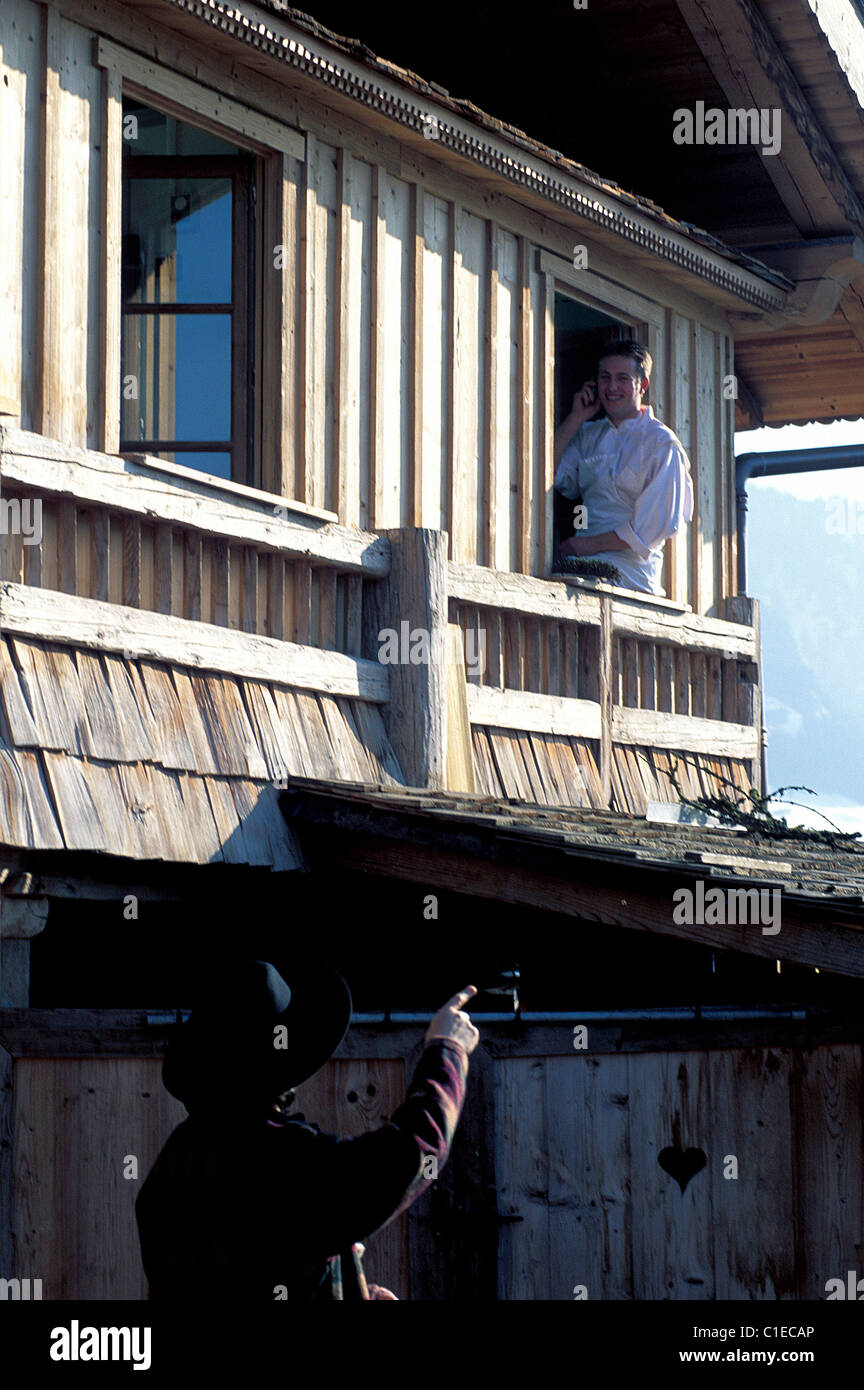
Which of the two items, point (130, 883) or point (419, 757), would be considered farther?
point (419, 757)

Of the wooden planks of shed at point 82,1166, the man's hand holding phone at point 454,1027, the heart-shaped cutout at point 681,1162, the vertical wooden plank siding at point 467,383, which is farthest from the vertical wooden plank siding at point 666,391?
the man's hand holding phone at point 454,1027

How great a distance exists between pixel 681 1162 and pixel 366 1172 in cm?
262

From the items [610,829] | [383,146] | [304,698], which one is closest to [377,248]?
[383,146]

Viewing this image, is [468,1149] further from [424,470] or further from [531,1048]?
[424,470]

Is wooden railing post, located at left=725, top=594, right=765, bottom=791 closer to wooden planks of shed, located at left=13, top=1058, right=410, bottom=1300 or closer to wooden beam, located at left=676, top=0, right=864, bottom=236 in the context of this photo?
wooden beam, located at left=676, top=0, right=864, bottom=236

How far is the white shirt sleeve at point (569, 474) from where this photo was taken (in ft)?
35.2

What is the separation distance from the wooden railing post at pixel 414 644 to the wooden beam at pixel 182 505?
0.37 feet

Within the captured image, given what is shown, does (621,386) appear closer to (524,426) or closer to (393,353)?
(524,426)


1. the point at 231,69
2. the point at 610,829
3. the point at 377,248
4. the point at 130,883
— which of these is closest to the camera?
the point at 130,883

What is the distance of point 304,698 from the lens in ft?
26.4

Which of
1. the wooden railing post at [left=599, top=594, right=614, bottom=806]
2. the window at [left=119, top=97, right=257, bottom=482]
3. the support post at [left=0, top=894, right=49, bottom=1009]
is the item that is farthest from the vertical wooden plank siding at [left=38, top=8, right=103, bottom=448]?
the wooden railing post at [left=599, top=594, right=614, bottom=806]

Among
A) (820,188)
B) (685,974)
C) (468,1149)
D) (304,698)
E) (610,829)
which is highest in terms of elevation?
(820,188)

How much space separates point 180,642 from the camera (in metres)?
7.41

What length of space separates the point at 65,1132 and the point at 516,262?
5.49m
